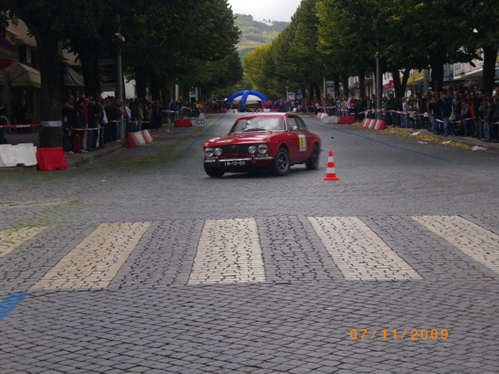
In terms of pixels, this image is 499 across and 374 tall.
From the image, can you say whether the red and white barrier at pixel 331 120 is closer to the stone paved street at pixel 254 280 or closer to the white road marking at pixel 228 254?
the stone paved street at pixel 254 280

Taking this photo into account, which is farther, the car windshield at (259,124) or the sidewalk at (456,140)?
the sidewalk at (456,140)

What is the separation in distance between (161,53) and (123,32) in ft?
38.2

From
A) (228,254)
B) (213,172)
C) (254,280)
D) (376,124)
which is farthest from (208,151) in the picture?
(376,124)

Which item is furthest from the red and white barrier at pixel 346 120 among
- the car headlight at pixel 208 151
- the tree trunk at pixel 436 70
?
the car headlight at pixel 208 151

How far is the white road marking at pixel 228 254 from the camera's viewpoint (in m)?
8.62

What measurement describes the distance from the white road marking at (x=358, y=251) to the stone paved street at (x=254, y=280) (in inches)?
1.0

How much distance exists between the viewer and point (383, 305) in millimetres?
7234

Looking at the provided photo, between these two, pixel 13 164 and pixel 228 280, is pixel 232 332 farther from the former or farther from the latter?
pixel 13 164

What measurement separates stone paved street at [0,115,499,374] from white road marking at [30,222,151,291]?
0.10 ft

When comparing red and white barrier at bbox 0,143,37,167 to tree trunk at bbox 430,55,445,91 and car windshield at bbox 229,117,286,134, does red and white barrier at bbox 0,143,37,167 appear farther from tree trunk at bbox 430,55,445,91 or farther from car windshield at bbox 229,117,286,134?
tree trunk at bbox 430,55,445,91

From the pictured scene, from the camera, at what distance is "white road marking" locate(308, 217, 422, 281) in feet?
28.2
